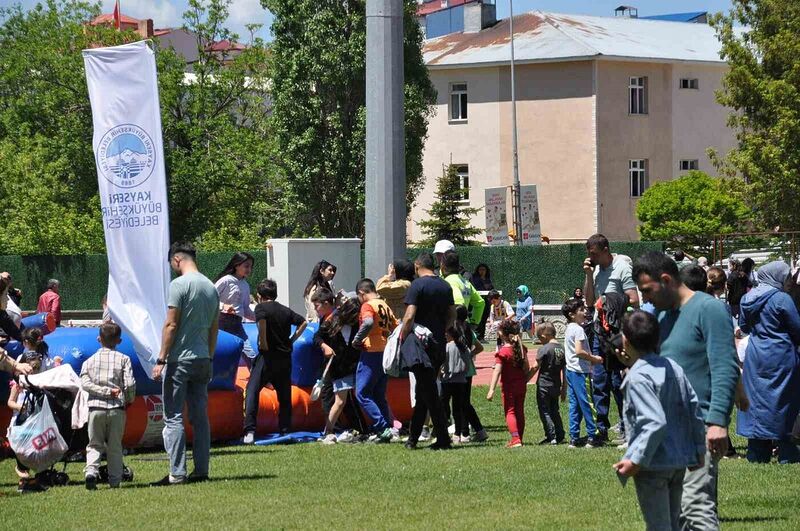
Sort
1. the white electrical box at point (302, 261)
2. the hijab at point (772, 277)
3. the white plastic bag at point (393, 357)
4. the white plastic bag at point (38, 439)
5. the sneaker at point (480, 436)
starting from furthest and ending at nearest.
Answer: the white electrical box at point (302, 261)
the sneaker at point (480, 436)
the white plastic bag at point (393, 357)
the hijab at point (772, 277)
the white plastic bag at point (38, 439)

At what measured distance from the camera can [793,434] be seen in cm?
1124

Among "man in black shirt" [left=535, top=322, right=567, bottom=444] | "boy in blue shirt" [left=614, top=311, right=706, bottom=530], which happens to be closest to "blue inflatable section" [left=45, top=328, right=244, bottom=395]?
"man in black shirt" [left=535, top=322, right=567, bottom=444]

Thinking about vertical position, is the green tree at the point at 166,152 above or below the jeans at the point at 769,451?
above

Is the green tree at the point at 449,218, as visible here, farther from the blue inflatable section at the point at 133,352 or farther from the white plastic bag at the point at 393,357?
the white plastic bag at the point at 393,357

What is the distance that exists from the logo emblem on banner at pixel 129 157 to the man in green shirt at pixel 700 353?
7.01 metres

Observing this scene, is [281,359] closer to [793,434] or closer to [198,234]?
[793,434]

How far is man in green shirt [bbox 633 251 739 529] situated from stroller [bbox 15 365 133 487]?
5.65 metres

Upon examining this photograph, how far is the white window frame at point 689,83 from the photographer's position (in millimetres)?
60156

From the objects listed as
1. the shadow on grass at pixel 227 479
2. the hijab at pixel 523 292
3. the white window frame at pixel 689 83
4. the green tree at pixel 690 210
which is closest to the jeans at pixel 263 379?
the shadow on grass at pixel 227 479

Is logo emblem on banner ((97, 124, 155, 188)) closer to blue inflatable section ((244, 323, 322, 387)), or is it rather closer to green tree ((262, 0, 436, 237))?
blue inflatable section ((244, 323, 322, 387))

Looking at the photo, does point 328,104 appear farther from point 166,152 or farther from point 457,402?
point 457,402

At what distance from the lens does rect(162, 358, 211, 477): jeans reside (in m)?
10.6

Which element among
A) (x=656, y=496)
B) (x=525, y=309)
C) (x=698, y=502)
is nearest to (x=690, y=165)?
(x=525, y=309)

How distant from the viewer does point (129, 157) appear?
12.7m
